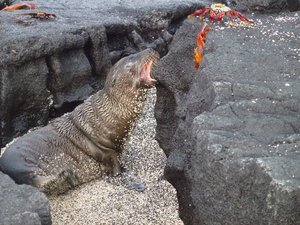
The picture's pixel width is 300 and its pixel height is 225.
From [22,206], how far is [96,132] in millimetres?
2104

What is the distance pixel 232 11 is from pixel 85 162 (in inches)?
73.5

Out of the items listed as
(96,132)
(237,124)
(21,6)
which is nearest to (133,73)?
(96,132)

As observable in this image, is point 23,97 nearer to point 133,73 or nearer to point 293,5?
point 133,73

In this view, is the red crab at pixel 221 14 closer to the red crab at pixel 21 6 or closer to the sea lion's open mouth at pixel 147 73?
the sea lion's open mouth at pixel 147 73

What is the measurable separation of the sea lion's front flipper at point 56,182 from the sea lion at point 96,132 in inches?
2.8

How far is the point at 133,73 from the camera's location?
512cm

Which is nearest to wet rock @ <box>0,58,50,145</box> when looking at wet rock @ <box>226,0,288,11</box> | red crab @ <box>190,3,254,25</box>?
red crab @ <box>190,3,254,25</box>

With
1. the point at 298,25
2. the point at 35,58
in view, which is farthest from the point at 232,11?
the point at 35,58

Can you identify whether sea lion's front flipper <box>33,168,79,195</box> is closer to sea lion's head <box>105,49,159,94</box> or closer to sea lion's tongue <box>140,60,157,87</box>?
sea lion's head <box>105,49,159,94</box>

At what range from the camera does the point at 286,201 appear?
265 centimetres

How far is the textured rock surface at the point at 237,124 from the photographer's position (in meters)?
2.78

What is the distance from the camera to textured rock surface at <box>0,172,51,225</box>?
3.06 m

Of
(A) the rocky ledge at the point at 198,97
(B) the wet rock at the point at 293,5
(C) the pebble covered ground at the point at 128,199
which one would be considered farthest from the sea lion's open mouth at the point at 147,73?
(B) the wet rock at the point at 293,5

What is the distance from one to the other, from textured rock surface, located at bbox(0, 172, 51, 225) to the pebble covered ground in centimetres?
102
